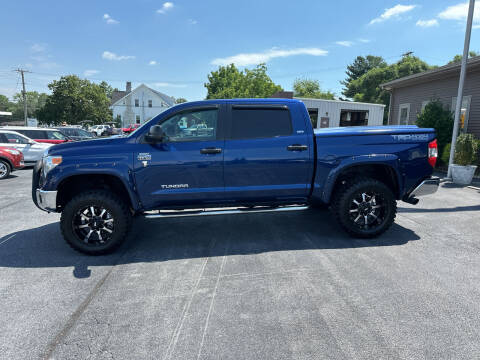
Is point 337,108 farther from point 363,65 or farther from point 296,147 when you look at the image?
point 363,65

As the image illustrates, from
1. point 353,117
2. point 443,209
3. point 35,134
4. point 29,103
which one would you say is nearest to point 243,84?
point 353,117

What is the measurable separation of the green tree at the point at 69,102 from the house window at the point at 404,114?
125ft

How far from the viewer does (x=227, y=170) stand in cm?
422

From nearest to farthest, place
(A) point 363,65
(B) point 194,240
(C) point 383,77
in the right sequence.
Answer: (B) point 194,240 → (C) point 383,77 → (A) point 363,65

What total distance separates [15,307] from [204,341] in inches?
75.5

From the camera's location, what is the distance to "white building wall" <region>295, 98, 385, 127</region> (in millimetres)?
23531

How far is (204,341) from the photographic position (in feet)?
8.07

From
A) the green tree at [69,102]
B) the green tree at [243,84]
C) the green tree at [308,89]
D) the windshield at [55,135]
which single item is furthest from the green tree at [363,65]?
the windshield at [55,135]

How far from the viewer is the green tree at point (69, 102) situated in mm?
39906

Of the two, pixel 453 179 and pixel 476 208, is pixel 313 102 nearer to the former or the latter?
pixel 453 179

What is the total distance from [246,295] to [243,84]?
128 ft

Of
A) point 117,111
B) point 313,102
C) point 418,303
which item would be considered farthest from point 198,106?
point 117,111

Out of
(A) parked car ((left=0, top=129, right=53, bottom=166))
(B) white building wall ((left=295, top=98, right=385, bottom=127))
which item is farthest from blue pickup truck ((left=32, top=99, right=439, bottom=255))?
(B) white building wall ((left=295, top=98, right=385, bottom=127))

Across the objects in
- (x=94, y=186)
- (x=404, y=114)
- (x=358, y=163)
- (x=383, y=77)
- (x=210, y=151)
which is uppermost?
(x=383, y=77)
